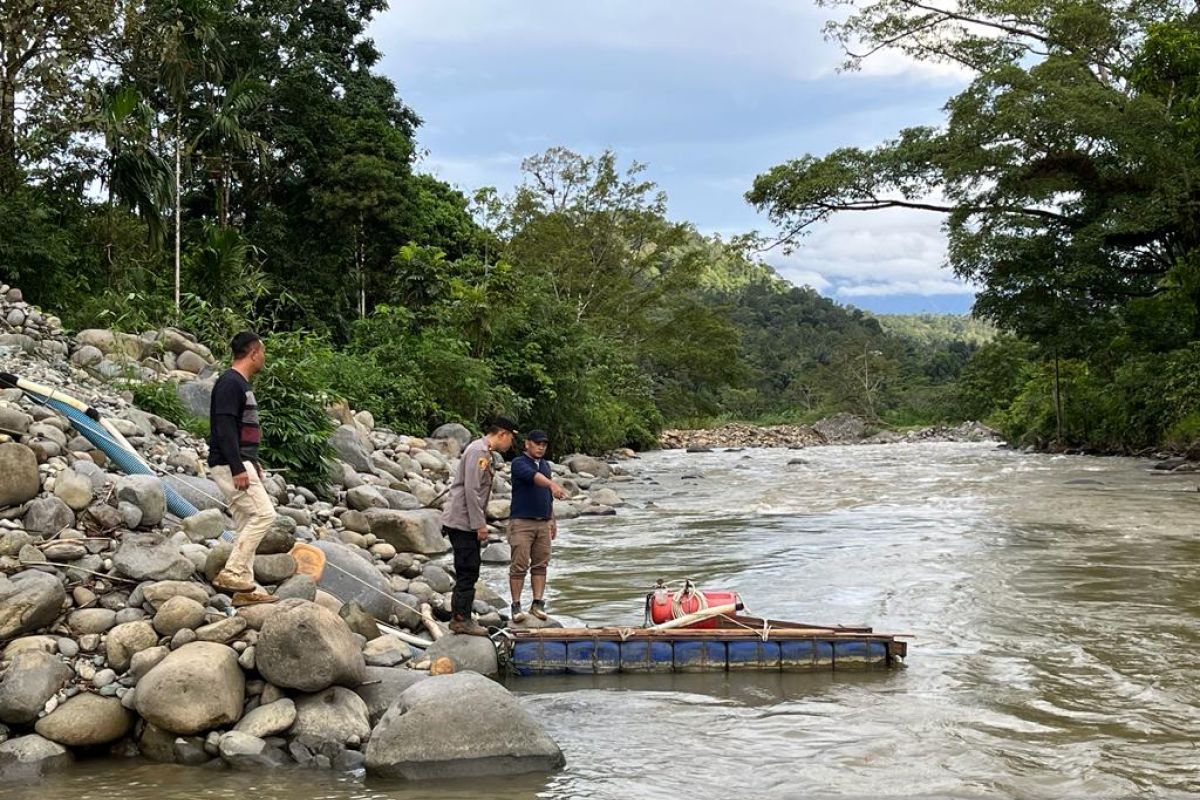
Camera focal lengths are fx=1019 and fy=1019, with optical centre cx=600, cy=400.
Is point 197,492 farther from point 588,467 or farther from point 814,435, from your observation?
point 814,435

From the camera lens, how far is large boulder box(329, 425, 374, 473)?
13.3 m

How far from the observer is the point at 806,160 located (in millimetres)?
24328

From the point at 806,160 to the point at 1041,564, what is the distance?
15.4 metres

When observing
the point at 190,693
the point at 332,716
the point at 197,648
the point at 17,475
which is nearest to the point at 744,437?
the point at 17,475

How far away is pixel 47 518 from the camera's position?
21.0ft

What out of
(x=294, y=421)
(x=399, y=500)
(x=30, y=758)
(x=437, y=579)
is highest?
(x=294, y=421)

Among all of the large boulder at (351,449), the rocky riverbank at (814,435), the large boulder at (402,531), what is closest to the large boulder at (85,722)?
the large boulder at (402,531)

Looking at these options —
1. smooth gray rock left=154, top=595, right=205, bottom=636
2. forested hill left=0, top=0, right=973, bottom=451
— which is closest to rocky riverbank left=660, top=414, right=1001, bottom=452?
forested hill left=0, top=0, right=973, bottom=451

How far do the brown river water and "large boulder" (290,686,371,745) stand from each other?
1.14ft

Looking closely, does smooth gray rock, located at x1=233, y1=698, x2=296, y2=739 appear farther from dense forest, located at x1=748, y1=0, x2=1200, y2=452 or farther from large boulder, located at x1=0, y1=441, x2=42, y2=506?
dense forest, located at x1=748, y1=0, x2=1200, y2=452

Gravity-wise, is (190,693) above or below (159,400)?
below

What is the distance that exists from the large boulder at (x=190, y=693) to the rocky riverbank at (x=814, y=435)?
35.6 metres

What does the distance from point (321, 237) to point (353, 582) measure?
22322 mm

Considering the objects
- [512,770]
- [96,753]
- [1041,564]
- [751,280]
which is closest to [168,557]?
[96,753]
